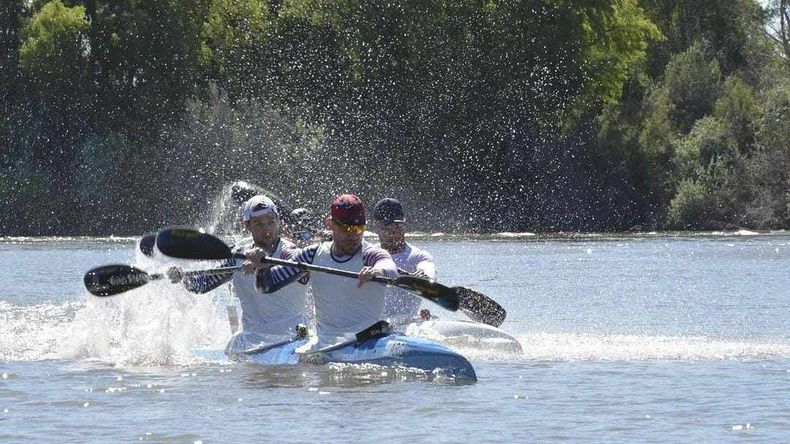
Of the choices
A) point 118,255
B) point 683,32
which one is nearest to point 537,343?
point 118,255

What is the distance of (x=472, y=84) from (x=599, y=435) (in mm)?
42507

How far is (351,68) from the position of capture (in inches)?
2100

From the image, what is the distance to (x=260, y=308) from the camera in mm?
13617

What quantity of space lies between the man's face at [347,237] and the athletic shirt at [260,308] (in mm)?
854

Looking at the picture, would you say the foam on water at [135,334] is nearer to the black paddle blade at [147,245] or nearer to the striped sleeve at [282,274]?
the black paddle blade at [147,245]

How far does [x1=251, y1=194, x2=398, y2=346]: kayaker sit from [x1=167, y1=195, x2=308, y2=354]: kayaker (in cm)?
29

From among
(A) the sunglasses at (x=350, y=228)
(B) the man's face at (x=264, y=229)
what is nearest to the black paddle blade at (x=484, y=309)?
(B) the man's face at (x=264, y=229)

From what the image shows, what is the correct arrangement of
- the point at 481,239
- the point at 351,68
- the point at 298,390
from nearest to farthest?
the point at 298,390, the point at 481,239, the point at 351,68

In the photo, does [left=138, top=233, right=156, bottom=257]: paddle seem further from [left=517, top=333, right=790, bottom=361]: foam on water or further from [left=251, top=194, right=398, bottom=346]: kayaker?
[left=517, top=333, right=790, bottom=361]: foam on water

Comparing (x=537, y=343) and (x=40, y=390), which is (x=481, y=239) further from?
(x=40, y=390)

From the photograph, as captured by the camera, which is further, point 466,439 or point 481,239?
point 481,239

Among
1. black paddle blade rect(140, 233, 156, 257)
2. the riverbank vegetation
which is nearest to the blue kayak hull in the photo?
black paddle blade rect(140, 233, 156, 257)

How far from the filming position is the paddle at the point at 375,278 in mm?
12694

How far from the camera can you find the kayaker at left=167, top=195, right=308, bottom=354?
13.2 m
